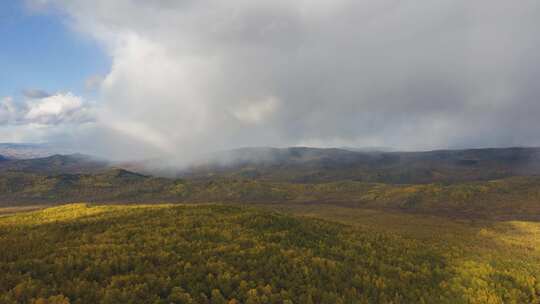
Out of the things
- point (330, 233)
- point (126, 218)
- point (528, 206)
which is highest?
point (126, 218)

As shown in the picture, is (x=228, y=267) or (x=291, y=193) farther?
(x=291, y=193)

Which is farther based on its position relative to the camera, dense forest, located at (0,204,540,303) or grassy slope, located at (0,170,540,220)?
grassy slope, located at (0,170,540,220)

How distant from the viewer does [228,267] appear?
13758 mm

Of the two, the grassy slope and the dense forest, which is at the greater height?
the dense forest

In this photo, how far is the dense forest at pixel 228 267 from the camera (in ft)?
36.7

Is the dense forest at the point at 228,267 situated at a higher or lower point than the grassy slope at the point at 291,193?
higher

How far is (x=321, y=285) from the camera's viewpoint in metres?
13.3

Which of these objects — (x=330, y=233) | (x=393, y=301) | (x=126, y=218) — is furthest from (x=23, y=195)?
(x=393, y=301)

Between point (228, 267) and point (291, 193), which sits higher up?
point (228, 267)

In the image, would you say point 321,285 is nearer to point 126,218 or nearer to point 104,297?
point 104,297

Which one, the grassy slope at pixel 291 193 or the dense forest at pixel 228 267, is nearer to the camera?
the dense forest at pixel 228 267

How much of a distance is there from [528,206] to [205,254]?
120 metres

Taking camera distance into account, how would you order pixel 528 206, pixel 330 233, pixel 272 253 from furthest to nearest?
1. pixel 528 206
2. pixel 330 233
3. pixel 272 253

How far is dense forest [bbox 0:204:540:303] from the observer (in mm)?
11191
